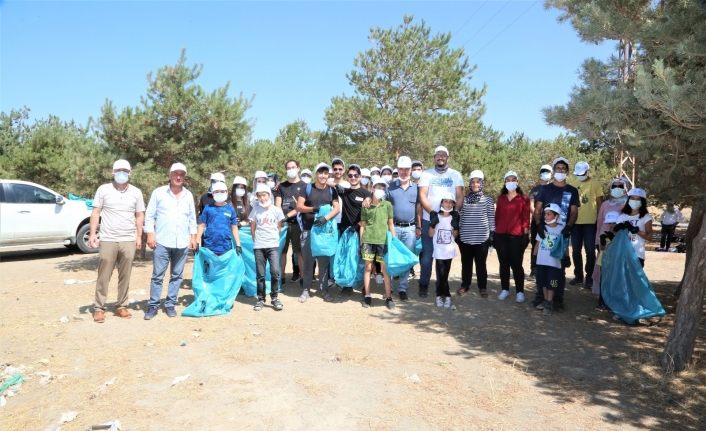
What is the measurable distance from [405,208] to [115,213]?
357 centimetres

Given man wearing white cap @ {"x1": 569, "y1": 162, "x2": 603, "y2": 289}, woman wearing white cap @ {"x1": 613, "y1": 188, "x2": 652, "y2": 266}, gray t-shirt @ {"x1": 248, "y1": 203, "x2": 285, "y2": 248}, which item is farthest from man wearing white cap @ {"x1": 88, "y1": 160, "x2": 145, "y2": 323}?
man wearing white cap @ {"x1": 569, "y1": 162, "x2": 603, "y2": 289}

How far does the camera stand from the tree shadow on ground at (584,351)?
373 centimetres

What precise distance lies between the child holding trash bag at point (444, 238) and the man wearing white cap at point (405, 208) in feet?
0.98

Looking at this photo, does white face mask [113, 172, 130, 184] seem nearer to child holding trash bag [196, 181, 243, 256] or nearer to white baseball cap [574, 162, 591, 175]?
child holding trash bag [196, 181, 243, 256]

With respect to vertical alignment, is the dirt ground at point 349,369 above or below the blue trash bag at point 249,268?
below

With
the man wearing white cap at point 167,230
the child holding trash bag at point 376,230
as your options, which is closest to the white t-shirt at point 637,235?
the child holding trash bag at point 376,230

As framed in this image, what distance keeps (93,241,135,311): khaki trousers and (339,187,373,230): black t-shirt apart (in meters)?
2.71

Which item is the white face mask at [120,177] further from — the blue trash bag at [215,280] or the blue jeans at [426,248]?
the blue jeans at [426,248]

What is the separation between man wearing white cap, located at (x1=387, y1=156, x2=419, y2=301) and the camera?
21.9 ft

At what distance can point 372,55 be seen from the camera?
57.7 ft

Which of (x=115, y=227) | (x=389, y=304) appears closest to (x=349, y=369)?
(x=389, y=304)

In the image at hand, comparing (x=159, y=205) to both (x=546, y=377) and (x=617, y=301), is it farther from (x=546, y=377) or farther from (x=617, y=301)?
(x=617, y=301)

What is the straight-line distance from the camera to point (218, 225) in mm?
6199

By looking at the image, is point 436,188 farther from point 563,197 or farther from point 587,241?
point 587,241
